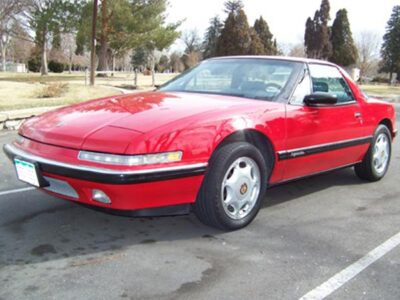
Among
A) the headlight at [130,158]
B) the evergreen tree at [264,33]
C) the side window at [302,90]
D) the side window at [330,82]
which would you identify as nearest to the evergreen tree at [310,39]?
the evergreen tree at [264,33]

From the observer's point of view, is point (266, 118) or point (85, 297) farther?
point (266, 118)

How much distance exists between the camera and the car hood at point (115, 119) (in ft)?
9.73

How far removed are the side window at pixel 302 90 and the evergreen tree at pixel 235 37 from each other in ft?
148

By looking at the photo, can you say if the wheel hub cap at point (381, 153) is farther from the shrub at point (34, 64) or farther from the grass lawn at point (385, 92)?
the shrub at point (34, 64)

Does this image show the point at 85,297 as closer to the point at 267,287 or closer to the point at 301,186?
the point at 267,287

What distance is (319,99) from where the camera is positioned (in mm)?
3934

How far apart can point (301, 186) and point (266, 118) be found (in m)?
1.63

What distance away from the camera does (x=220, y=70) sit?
4480 mm

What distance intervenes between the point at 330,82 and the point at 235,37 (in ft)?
150

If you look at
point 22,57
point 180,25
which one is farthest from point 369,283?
point 22,57

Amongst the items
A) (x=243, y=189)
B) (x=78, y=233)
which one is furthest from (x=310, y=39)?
(x=78, y=233)

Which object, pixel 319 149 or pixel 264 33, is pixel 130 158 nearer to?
pixel 319 149

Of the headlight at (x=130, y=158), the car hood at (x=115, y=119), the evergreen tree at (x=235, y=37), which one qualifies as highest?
the evergreen tree at (x=235, y=37)

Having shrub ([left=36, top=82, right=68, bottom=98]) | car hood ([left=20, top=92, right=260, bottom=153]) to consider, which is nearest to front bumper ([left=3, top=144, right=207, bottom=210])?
car hood ([left=20, top=92, right=260, bottom=153])
